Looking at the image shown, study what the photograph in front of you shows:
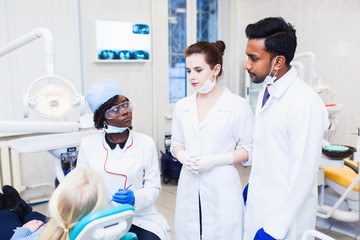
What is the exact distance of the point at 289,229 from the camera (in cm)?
130

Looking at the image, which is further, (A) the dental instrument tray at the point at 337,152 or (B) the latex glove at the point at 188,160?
(A) the dental instrument tray at the point at 337,152

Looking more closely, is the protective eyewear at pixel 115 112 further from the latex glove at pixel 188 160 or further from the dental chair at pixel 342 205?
the dental chair at pixel 342 205

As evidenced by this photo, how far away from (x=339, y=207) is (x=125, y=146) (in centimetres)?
183

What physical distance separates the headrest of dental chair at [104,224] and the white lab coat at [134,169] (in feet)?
1.51

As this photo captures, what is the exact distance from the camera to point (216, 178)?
1.64m

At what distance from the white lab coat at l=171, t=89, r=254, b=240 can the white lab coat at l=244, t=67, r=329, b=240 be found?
0.18 metres

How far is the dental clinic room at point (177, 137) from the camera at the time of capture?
1.20 m

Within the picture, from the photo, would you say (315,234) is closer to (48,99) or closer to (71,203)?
(71,203)

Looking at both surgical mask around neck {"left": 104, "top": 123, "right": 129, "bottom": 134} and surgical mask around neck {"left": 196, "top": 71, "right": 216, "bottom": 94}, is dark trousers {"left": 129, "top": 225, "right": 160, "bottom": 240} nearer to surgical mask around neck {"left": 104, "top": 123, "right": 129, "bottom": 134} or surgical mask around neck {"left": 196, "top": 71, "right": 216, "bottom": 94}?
surgical mask around neck {"left": 104, "top": 123, "right": 129, "bottom": 134}

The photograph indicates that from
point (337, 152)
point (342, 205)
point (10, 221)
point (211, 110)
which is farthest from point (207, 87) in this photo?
point (342, 205)

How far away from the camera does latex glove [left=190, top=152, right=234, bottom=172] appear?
1.59m

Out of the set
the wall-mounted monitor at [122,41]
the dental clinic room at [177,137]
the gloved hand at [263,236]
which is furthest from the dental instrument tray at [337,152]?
the wall-mounted monitor at [122,41]

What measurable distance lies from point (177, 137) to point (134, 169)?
0.30 meters

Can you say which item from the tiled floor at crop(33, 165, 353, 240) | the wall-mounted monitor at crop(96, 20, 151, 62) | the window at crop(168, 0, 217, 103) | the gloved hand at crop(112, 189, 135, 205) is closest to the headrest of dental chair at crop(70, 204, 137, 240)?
the gloved hand at crop(112, 189, 135, 205)
